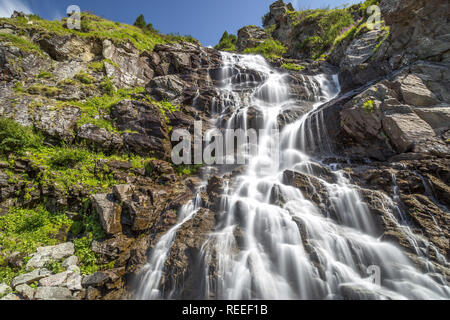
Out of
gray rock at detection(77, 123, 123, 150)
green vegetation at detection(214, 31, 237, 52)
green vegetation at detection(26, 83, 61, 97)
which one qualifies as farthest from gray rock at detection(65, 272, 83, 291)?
green vegetation at detection(214, 31, 237, 52)

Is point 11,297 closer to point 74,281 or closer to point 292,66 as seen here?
point 74,281

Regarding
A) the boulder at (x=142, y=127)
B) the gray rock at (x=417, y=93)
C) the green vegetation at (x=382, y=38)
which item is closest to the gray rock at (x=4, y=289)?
the boulder at (x=142, y=127)

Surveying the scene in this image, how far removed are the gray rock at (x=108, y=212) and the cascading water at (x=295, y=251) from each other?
174cm

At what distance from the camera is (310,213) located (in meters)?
5.92

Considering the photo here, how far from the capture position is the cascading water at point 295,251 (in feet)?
13.3

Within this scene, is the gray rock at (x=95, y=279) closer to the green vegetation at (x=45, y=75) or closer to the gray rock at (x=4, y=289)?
the gray rock at (x=4, y=289)

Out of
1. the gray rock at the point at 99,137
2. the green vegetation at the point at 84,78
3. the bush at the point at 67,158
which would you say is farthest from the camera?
the green vegetation at the point at 84,78

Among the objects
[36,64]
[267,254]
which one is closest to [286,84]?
[267,254]

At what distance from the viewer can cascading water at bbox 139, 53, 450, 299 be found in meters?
4.04

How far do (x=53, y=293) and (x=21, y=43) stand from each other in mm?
14458

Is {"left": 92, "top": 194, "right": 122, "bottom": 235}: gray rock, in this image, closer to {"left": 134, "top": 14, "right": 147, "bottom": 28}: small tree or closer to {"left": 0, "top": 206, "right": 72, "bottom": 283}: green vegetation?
{"left": 0, "top": 206, "right": 72, "bottom": 283}: green vegetation

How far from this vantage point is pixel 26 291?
4.16m
